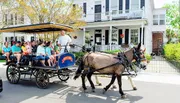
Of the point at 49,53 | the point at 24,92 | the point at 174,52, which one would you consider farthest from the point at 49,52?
the point at 174,52

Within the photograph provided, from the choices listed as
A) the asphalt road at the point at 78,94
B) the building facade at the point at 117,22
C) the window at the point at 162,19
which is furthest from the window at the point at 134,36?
the asphalt road at the point at 78,94

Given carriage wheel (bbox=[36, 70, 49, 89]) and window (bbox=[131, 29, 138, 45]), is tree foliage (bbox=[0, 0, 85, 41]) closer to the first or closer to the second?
window (bbox=[131, 29, 138, 45])

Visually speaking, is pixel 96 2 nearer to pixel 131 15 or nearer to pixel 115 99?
pixel 131 15

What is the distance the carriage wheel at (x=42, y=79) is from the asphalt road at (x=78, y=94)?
22 centimetres

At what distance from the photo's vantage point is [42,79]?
7.55 metres

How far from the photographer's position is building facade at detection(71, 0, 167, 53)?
19706 millimetres

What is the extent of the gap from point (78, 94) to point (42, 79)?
1.76 meters

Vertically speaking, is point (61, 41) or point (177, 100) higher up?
point (61, 41)

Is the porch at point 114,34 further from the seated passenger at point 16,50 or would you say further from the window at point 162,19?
the seated passenger at point 16,50

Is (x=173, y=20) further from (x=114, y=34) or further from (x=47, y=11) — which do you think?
(x=47, y=11)

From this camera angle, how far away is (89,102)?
5.85 m

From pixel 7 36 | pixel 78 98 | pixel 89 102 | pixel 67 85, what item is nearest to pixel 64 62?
pixel 67 85

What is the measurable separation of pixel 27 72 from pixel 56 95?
7.61ft

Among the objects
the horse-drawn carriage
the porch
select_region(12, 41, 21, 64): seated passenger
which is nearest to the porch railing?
the porch
